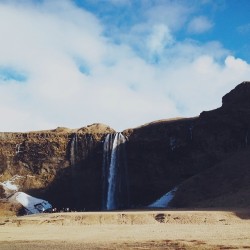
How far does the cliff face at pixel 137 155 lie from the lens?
69.9 meters

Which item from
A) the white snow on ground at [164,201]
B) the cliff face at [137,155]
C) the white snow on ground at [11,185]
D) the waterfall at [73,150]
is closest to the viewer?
the white snow on ground at [164,201]

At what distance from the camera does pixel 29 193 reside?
73.1 meters

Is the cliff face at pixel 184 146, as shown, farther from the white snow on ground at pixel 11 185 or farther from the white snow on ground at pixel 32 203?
the white snow on ground at pixel 11 185

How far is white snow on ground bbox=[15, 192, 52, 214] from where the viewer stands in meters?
67.9

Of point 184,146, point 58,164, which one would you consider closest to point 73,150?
point 58,164

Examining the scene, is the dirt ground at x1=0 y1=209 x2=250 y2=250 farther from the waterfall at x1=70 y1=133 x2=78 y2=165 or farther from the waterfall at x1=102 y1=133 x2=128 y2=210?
the waterfall at x1=70 y1=133 x2=78 y2=165

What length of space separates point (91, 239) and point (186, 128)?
42.6 m

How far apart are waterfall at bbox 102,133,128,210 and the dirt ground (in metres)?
23.7

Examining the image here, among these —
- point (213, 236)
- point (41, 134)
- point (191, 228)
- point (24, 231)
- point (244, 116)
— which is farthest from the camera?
point (41, 134)

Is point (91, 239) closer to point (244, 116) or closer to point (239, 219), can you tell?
point (239, 219)

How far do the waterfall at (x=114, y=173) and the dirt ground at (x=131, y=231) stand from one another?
933 inches

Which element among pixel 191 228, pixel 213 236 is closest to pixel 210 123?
pixel 191 228

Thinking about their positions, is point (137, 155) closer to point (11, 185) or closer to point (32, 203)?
point (32, 203)

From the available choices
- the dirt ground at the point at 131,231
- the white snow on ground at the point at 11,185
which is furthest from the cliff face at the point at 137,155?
the dirt ground at the point at 131,231
